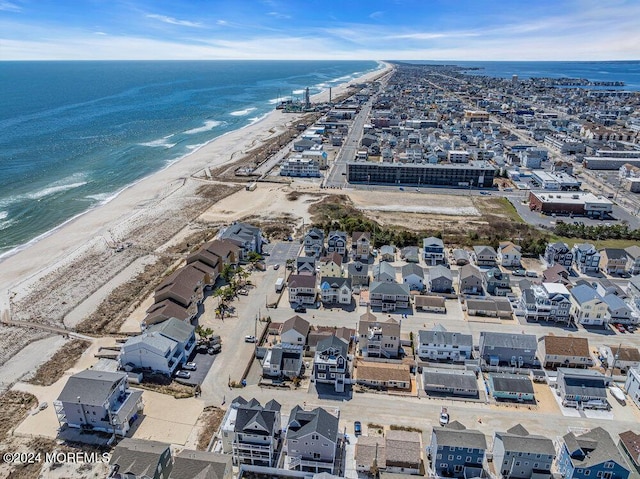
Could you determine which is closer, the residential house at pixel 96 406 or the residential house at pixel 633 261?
the residential house at pixel 96 406

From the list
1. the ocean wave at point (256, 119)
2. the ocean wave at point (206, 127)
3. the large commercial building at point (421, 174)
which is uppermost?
the ocean wave at point (256, 119)

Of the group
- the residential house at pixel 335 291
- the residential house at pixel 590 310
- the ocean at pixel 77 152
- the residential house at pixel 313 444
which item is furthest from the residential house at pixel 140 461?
Answer: the ocean at pixel 77 152

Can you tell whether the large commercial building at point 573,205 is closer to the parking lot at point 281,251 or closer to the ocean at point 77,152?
the parking lot at point 281,251

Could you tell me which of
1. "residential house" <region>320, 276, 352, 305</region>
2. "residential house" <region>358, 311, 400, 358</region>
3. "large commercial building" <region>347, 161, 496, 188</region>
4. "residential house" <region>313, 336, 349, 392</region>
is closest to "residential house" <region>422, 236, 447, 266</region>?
"residential house" <region>320, 276, 352, 305</region>

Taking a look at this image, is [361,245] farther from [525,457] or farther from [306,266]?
[525,457]

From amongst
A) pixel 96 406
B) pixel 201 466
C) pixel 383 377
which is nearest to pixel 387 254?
pixel 383 377

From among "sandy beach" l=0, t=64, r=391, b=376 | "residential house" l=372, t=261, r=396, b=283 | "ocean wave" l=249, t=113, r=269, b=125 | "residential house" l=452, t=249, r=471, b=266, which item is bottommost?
"sandy beach" l=0, t=64, r=391, b=376

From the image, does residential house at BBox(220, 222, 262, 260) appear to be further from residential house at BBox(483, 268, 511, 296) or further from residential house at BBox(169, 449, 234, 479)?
residential house at BBox(169, 449, 234, 479)
